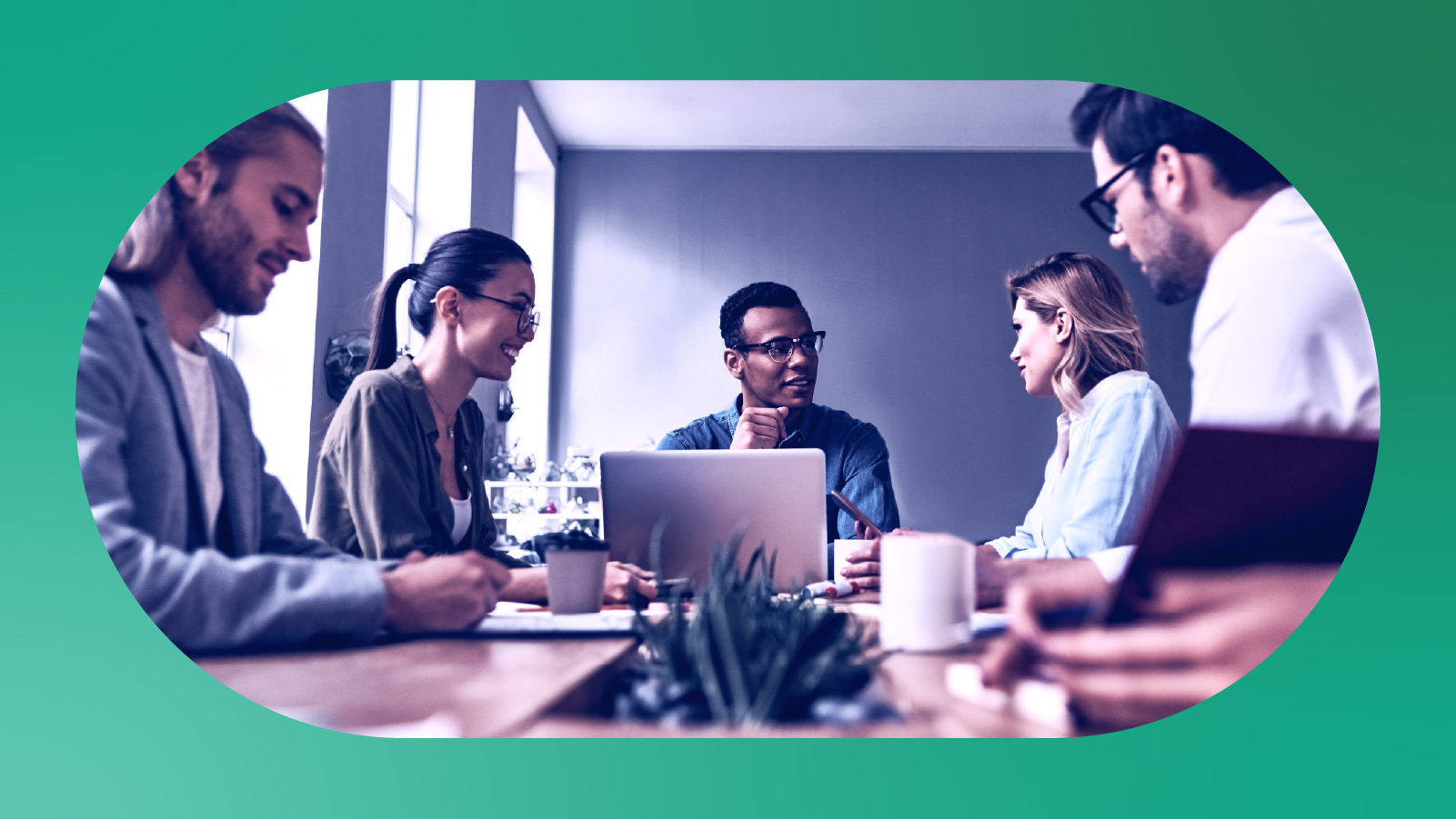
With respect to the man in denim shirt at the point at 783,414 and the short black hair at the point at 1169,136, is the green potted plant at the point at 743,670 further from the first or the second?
the man in denim shirt at the point at 783,414

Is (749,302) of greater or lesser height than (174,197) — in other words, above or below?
above

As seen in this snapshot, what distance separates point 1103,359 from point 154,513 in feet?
5.27

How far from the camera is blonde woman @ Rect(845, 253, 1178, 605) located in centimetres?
145

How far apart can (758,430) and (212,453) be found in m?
1.35

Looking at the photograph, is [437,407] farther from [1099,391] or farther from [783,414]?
[1099,391]

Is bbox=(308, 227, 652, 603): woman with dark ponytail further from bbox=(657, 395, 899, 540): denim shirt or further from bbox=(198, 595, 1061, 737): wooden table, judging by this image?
bbox=(657, 395, 899, 540): denim shirt

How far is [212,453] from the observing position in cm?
130

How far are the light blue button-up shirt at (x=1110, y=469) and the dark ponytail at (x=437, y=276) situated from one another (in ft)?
3.84

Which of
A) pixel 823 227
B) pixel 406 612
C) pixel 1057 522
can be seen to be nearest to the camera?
pixel 406 612

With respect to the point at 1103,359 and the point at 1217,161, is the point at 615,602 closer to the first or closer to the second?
the point at 1103,359

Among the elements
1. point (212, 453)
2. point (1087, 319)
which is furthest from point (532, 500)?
point (1087, 319)

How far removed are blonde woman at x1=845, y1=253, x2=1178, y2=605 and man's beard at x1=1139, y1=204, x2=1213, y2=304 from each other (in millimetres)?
218

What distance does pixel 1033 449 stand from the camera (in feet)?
10.5

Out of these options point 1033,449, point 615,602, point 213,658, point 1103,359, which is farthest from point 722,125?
point 1033,449
